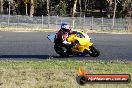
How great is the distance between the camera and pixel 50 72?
13.8 m

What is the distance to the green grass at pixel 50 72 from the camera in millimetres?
11695

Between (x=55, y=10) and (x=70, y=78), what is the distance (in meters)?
65.3

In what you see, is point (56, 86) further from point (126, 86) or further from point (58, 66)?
point (58, 66)

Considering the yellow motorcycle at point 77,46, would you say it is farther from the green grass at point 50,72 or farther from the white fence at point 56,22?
the white fence at point 56,22

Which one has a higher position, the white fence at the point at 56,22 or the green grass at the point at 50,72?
the green grass at the point at 50,72

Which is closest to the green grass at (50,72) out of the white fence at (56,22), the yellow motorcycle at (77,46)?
the yellow motorcycle at (77,46)

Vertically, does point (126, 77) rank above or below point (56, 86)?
above

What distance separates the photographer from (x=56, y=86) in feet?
38.1

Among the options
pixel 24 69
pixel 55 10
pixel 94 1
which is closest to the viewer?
pixel 24 69

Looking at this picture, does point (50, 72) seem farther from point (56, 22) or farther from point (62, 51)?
point (56, 22)

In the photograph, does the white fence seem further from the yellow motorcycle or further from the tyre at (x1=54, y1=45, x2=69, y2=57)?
the yellow motorcycle

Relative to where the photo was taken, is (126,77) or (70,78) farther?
(70,78)

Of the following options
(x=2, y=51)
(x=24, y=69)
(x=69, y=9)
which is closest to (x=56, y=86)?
(x=24, y=69)

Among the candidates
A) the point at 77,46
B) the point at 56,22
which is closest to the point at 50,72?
the point at 77,46
